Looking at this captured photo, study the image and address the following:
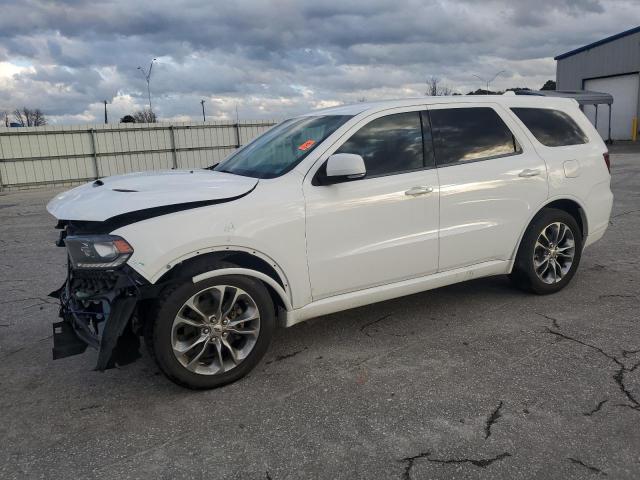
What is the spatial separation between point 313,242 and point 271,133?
58.9 inches

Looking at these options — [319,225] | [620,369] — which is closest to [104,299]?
[319,225]

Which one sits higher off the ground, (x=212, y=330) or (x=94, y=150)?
(x=94, y=150)

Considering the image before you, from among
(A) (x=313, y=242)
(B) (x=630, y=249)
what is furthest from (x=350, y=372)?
(B) (x=630, y=249)

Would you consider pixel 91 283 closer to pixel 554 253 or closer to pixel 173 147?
pixel 554 253

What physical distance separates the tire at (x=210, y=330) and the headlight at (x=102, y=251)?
330 mm

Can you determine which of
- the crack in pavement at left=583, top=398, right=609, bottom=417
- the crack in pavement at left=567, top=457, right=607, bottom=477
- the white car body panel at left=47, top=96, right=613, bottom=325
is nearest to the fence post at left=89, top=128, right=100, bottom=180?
the white car body panel at left=47, top=96, right=613, bottom=325

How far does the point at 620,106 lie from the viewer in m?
31.9

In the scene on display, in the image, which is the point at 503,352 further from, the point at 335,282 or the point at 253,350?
the point at 253,350

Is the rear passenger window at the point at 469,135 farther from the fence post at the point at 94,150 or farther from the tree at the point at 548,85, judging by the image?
the tree at the point at 548,85

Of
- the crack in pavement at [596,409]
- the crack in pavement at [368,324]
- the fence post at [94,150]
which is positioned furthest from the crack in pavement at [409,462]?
the fence post at [94,150]

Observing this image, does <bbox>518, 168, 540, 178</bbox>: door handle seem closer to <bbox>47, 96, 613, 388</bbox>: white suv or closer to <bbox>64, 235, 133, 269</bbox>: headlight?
<bbox>47, 96, 613, 388</bbox>: white suv

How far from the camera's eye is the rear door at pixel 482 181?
4.30 metres

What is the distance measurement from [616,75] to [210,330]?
1390 inches

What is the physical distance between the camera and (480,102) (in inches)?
186
